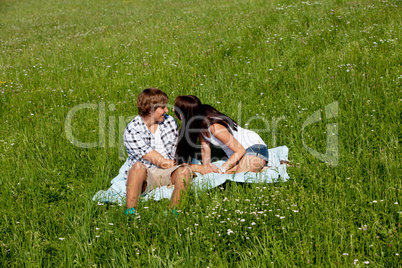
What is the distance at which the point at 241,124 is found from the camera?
5863mm

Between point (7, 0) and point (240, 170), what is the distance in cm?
3163

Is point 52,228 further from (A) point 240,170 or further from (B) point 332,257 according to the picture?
(B) point 332,257

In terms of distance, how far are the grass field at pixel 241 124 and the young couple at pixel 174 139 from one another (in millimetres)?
530

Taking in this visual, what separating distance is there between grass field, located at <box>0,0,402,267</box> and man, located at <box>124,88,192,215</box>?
50 centimetres

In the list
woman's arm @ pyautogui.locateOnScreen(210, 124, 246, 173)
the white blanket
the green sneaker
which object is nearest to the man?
the white blanket

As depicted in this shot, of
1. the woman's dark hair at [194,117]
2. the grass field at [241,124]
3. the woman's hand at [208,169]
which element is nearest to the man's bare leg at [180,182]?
the grass field at [241,124]

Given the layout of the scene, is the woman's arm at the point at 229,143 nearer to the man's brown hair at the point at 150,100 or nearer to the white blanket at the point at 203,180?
the white blanket at the point at 203,180

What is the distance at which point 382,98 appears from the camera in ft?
18.2

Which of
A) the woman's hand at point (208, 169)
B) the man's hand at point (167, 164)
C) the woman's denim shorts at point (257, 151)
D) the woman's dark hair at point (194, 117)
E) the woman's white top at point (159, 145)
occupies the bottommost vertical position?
the woman's hand at point (208, 169)

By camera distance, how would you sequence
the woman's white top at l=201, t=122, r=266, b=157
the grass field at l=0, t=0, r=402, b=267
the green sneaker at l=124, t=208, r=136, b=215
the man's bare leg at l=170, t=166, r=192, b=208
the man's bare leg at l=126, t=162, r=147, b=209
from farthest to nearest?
1. the woman's white top at l=201, t=122, r=266, b=157
2. the man's bare leg at l=126, t=162, r=147, b=209
3. the man's bare leg at l=170, t=166, r=192, b=208
4. the green sneaker at l=124, t=208, r=136, b=215
5. the grass field at l=0, t=0, r=402, b=267

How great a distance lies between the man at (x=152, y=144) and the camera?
4.42 meters

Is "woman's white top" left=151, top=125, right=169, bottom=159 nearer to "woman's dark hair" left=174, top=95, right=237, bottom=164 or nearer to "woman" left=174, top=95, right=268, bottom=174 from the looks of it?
"woman" left=174, top=95, right=268, bottom=174

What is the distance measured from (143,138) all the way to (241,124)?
1.80 metres

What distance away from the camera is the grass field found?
3271mm
